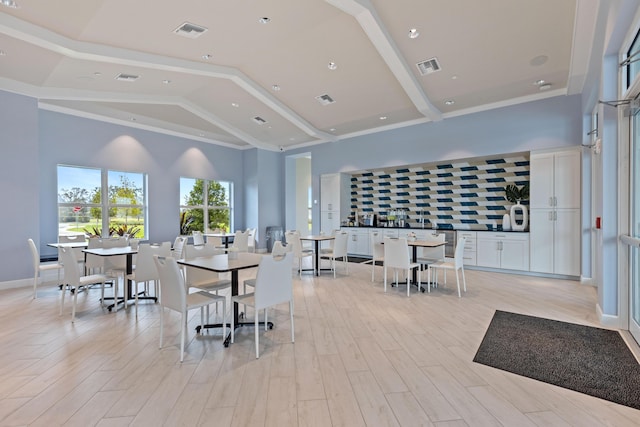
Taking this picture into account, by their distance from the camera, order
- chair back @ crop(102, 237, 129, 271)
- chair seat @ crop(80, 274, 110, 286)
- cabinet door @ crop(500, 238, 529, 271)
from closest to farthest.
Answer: chair seat @ crop(80, 274, 110, 286) → chair back @ crop(102, 237, 129, 271) → cabinet door @ crop(500, 238, 529, 271)

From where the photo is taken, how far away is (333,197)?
9258 mm

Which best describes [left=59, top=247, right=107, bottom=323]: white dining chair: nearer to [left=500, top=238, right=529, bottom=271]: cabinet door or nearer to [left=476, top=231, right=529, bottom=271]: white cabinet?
[left=476, top=231, right=529, bottom=271]: white cabinet

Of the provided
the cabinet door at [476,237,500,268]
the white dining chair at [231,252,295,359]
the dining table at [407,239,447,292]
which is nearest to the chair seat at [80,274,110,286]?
the white dining chair at [231,252,295,359]

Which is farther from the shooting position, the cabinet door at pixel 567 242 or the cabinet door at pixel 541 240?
the cabinet door at pixel 541 240

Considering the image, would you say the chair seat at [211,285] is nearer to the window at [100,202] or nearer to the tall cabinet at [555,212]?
the window at [100,202]

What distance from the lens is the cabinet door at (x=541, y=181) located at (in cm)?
575

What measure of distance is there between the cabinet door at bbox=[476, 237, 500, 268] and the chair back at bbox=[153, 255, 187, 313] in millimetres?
5822

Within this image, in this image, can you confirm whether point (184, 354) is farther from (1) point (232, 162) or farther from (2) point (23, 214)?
(1) point (232, 162)

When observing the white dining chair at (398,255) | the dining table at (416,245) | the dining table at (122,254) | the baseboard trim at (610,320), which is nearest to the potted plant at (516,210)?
the dining table at (416,245)

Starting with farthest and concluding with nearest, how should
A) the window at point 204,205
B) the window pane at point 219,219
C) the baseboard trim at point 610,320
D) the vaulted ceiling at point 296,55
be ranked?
the window pane at point 219,219 → the window at point 204,205 → the vaulted ceiling at point 296,55 → the baseboard trim at point 610,320

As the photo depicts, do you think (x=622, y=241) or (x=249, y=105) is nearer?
(x=622, y=241)

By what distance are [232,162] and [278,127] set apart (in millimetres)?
2670

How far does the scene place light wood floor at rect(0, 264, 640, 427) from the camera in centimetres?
196

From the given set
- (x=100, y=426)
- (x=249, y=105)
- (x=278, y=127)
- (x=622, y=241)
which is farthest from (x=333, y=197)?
(x=100, y=426)
